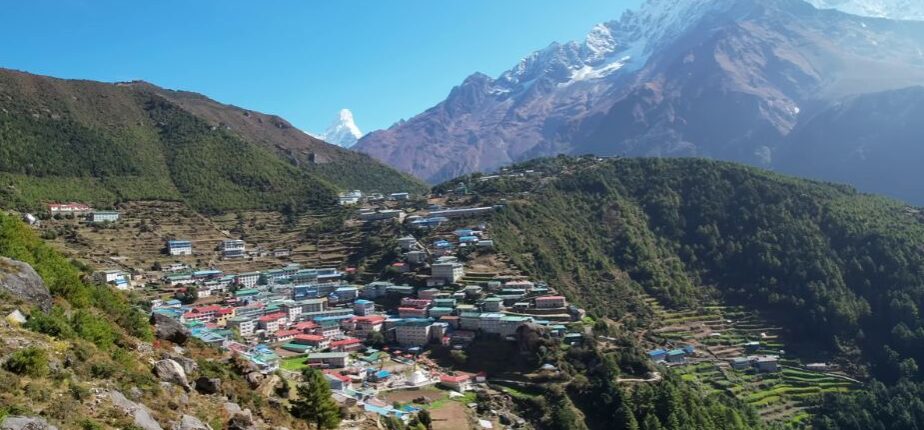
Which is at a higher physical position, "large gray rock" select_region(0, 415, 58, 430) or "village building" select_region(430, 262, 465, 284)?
"large gray rock" select_region(0, 415, 58, 430)

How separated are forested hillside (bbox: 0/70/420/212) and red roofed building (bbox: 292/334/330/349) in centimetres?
4447

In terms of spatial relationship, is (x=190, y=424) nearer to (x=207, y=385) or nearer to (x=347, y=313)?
(x=207, y=385)

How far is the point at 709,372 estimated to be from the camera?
5334 cm

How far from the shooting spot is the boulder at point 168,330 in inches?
786

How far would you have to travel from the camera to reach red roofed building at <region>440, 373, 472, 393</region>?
138 ft

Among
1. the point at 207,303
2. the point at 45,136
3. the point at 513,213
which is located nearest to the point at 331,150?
the point at 45,136

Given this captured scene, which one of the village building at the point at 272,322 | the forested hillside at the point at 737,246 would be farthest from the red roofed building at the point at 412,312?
the forested hillside at the point at 737,246

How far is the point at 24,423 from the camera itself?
9328 millimetres

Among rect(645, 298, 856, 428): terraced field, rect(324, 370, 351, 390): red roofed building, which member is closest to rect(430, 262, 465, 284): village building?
rect(645, 298, 856, 428): terraced field

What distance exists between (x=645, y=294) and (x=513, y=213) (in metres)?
19.7

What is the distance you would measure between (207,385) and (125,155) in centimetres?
9455

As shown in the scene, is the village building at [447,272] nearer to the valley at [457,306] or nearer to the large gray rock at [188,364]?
the valley at [457,306]

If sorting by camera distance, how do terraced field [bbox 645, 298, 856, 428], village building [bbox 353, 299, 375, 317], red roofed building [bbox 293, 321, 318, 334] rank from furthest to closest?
village building [bbox 353, 299, 375, 317]
red roofed building [bbox 293, 321, 318, 334]
terraced field [bbox 645, 298, 856, 428]

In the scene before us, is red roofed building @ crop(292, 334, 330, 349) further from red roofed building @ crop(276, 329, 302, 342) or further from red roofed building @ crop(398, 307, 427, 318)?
red roofed building @ crop(398, 307, 427, 318)
